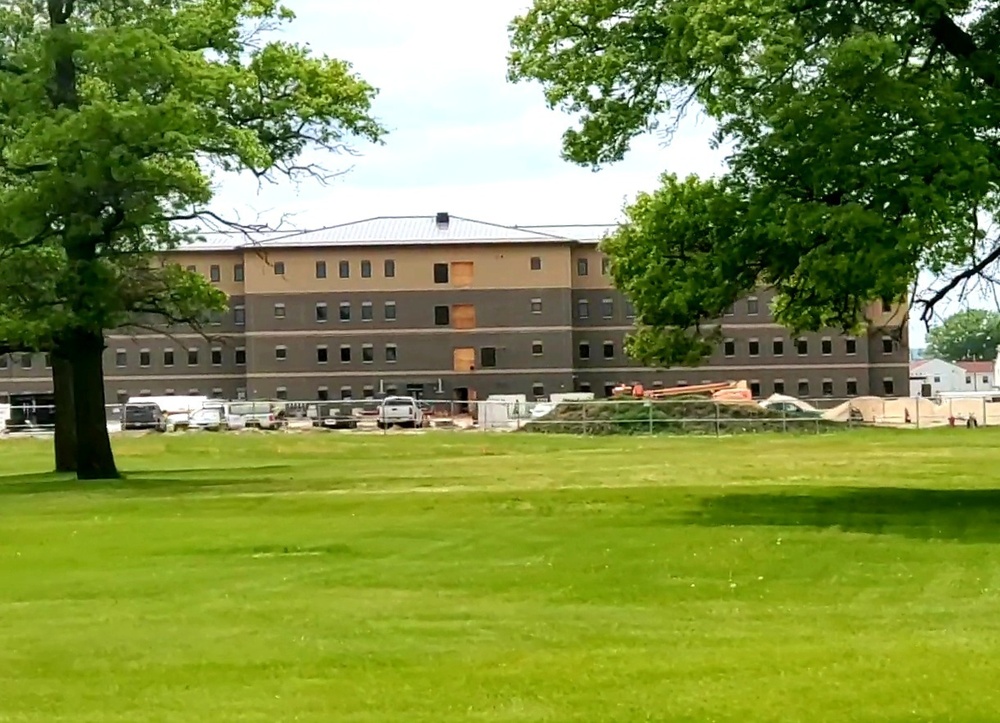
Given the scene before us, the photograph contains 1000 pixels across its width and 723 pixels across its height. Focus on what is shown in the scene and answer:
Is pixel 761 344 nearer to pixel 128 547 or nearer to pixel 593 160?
pixel 593 160

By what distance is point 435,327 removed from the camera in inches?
4272

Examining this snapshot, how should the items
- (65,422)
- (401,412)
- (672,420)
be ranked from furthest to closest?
(401,412) < (672,420) < (65,422)

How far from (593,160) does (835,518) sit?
8.14 m

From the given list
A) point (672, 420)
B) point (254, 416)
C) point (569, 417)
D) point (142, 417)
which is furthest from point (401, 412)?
point (672, 420)

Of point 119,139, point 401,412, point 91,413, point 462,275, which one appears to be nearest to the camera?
point 119,139

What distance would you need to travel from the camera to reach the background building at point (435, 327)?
108000 millimetres

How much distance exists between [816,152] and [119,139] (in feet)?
54.6

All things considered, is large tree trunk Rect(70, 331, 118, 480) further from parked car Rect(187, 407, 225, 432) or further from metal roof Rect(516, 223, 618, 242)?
metal roof Rect(516, 223, 618, 242)

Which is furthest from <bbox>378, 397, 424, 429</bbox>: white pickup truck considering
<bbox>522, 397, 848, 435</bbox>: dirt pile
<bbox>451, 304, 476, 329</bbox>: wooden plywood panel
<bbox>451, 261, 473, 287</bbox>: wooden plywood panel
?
<bbox>451, 261, 473, 287</bbox>: wooden plywood panel

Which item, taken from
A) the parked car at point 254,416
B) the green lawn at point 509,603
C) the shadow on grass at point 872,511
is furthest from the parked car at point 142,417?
the shadow on grass at point 872,511

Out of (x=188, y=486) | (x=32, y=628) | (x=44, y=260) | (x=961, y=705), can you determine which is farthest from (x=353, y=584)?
(x=44, y=260)

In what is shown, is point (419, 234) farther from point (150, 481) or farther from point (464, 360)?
point (150, 481)

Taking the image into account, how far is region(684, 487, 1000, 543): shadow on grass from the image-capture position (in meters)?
21.9

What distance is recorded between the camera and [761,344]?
108875 mm
